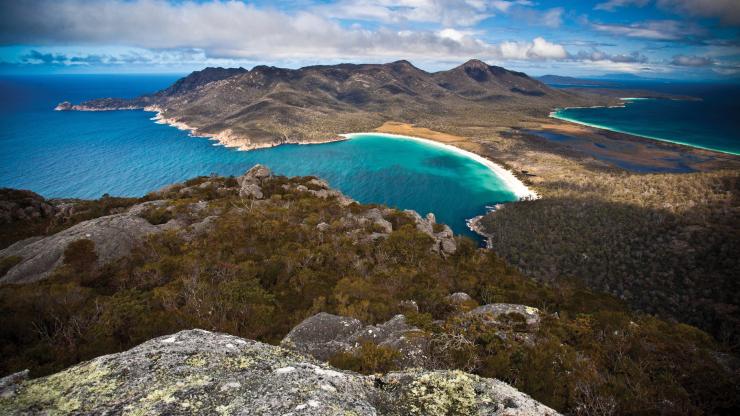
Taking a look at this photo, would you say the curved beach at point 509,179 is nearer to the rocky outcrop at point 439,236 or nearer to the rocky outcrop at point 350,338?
the rocky outcrop at point 439,236

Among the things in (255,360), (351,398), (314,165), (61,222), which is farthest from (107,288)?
(314,165)

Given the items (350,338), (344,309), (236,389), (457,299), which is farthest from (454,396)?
(457,299)

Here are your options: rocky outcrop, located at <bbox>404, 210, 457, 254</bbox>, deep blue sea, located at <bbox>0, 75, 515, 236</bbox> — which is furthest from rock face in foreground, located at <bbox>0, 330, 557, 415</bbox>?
deep blue sea, located at <bbox>0, 75, 515, 236</bbox>

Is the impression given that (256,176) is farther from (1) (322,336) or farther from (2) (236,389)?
(2) (236,389)

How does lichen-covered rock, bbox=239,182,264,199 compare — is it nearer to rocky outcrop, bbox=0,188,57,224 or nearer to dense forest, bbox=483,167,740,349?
rocky outcrop, bbox=0,188,57,224

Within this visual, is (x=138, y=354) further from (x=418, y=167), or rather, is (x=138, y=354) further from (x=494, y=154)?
(x=494, y=154)
